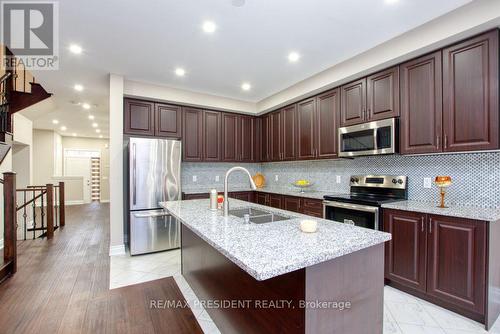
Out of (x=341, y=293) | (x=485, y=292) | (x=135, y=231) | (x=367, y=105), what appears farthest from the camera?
(x=135, y=231)

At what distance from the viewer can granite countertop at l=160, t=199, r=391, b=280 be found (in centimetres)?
100

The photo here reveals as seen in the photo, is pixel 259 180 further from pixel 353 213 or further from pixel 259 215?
pixel 259 215

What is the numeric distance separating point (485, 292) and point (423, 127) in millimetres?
1529

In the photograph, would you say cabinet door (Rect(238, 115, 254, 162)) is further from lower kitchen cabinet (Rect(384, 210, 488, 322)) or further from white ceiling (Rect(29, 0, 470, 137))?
lower kitchen cabinet (Rect(384, 210, 488, 322))

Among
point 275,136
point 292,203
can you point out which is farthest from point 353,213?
point 275,136

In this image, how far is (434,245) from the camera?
2209mm

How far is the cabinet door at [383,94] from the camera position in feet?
9.18

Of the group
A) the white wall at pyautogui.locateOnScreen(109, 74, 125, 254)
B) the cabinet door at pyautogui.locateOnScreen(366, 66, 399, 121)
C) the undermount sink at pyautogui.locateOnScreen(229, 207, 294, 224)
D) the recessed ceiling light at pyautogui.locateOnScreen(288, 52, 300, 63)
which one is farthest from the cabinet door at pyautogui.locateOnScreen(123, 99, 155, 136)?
the cabinet door at pyautogui.locateOnScreen(366, 66, 399, 121)

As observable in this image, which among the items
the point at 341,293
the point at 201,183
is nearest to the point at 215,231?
the point at 341,293

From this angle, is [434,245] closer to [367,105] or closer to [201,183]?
[367,105]

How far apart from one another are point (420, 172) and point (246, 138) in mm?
3114

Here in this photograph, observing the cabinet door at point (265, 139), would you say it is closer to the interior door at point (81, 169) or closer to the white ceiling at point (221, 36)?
the white ceiling at point (221, 36)

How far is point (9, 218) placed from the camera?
2941mm

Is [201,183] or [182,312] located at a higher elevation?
[201,183]
